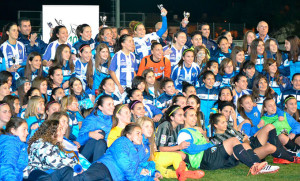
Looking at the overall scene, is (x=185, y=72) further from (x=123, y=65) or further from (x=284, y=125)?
(x=284, y=125)

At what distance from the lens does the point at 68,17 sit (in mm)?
11633

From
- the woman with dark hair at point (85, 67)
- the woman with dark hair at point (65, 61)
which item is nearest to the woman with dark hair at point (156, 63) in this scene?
the woman with dark hair at point (85, 67)

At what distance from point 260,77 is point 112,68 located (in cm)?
292

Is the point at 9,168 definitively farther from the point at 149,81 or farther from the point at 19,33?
the point at 19,33

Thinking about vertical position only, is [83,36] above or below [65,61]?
above

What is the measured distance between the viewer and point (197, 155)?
23.9 ft

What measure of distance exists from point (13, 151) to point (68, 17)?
21.6 ft

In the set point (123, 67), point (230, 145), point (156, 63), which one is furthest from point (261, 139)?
point (123, 67)

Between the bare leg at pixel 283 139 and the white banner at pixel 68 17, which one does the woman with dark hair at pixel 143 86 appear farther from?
the white banner at pixel 68 17

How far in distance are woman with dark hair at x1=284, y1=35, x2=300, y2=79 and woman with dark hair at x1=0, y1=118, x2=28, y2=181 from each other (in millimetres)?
6343

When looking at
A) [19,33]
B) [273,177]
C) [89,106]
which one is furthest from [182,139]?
[19,33]

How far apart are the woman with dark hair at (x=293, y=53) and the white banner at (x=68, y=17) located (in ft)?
15.6

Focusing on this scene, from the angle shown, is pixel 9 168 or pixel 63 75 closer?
pixel 9 168

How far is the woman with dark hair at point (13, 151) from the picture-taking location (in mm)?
5379
